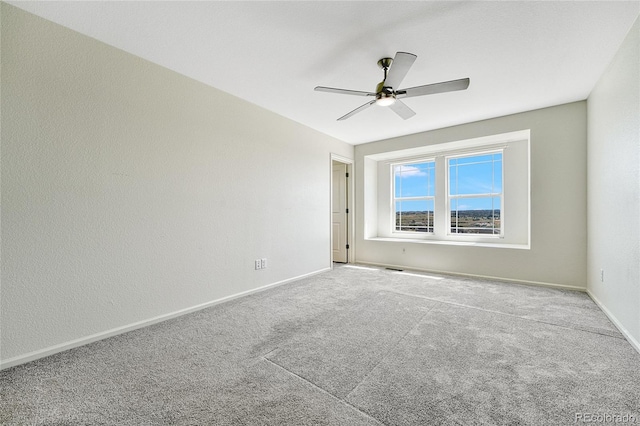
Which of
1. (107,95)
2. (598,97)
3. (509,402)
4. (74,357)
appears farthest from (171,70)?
(598,97)

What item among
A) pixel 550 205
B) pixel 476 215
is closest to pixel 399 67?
pixel 550 205

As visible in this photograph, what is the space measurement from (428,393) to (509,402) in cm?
42

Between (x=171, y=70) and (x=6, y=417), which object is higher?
(x=171, y=70)

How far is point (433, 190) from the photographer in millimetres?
5199

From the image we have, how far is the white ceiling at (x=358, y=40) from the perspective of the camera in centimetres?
190

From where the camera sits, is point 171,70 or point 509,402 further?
point 171,70

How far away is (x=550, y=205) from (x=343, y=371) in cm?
376

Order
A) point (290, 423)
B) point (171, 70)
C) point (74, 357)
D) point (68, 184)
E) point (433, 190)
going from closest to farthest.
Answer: point (290, 423) < point (74, 357) < point (68, 184) < point (171, 70) < point (433, 190)

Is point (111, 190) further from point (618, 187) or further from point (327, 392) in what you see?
point (618, 187)

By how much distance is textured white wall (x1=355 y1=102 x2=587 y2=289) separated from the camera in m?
3.49

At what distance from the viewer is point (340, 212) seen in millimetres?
5723

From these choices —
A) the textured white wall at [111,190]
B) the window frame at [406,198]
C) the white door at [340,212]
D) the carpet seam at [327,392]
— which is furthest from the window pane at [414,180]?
the carpet seam at [327,392]

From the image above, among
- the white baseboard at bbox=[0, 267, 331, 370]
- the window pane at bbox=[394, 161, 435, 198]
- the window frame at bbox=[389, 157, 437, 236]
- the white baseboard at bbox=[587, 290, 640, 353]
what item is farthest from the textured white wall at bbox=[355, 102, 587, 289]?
the white baseboard at bbox=[0, 267, 331, 370]

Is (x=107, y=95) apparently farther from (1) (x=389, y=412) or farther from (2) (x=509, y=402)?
(2) (x=509, y=402)
